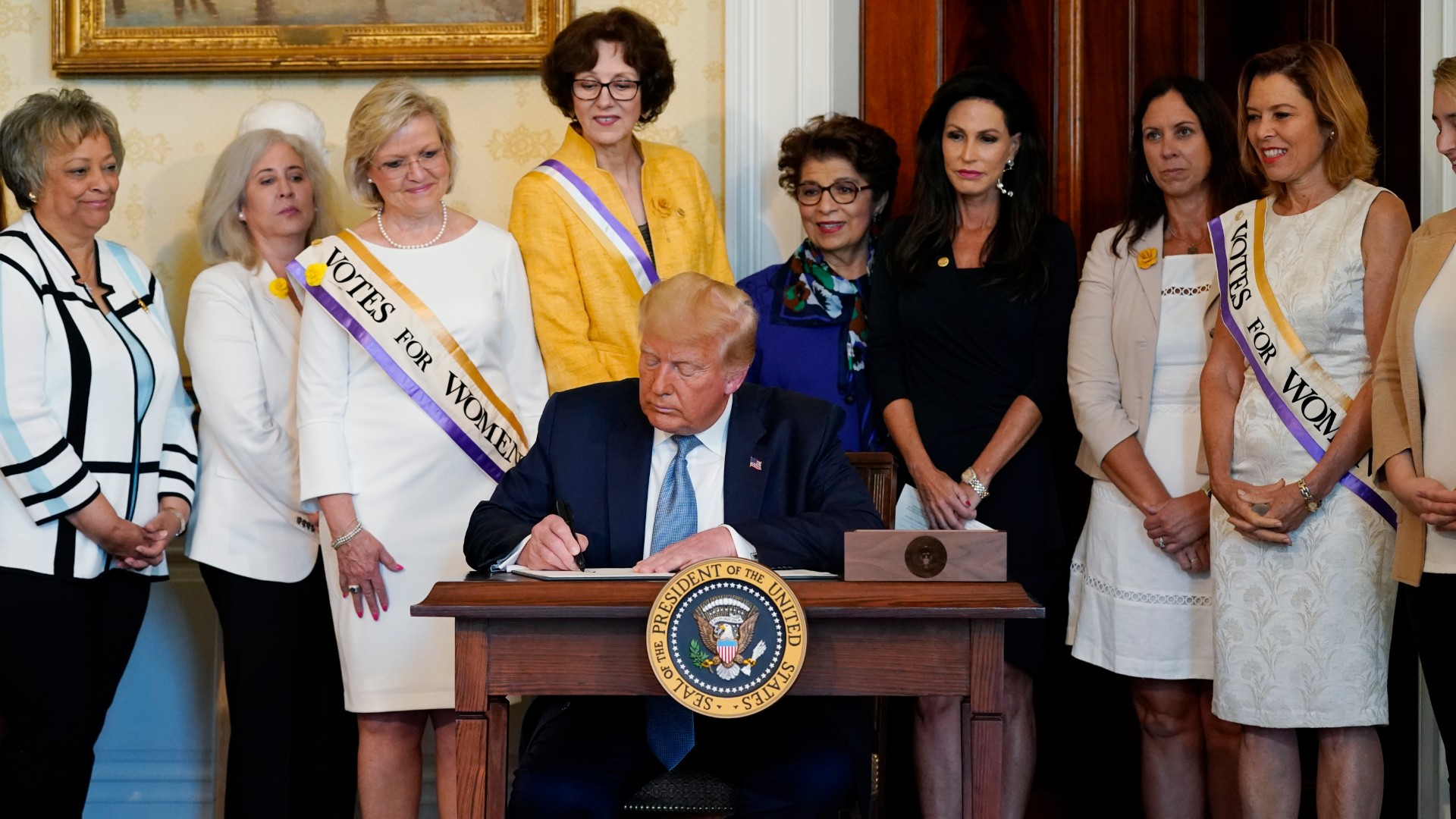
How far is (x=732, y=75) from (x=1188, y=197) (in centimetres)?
124

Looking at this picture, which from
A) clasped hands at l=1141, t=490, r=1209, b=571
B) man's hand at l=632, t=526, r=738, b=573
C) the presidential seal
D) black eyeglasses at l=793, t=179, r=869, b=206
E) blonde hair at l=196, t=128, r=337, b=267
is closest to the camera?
the presidential seal

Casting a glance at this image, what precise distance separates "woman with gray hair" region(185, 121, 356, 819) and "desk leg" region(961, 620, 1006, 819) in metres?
1.61

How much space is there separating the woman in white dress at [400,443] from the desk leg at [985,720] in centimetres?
124

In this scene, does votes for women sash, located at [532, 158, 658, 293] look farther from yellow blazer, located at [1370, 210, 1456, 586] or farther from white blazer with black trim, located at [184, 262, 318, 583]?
yellow blazer, located at [1370, 210, 1456, 586]

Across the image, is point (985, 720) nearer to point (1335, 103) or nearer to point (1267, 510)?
point (1267, 510)

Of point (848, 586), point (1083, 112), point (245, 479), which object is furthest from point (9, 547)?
point (1083, 112)

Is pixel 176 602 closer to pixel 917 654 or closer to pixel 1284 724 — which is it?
pixel 917 654

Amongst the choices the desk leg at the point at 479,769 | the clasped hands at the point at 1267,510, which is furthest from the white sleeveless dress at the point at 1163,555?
the desk leg at the point at 479,769

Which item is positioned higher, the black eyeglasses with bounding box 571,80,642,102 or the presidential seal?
the black eyeglasses with bounding box 571,80,642,102

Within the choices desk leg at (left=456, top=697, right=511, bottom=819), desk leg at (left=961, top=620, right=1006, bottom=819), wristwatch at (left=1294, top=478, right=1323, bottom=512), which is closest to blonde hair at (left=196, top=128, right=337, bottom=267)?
desk leg at (left=456, top=697, right=511, bottom=819)

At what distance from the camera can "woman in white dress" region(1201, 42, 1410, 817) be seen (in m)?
2.73

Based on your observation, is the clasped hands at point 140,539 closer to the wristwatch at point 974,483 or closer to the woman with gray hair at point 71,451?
the woman with gray hair at point 71,451

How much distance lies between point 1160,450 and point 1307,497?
16.7 inches

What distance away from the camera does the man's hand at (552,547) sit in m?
2.32
